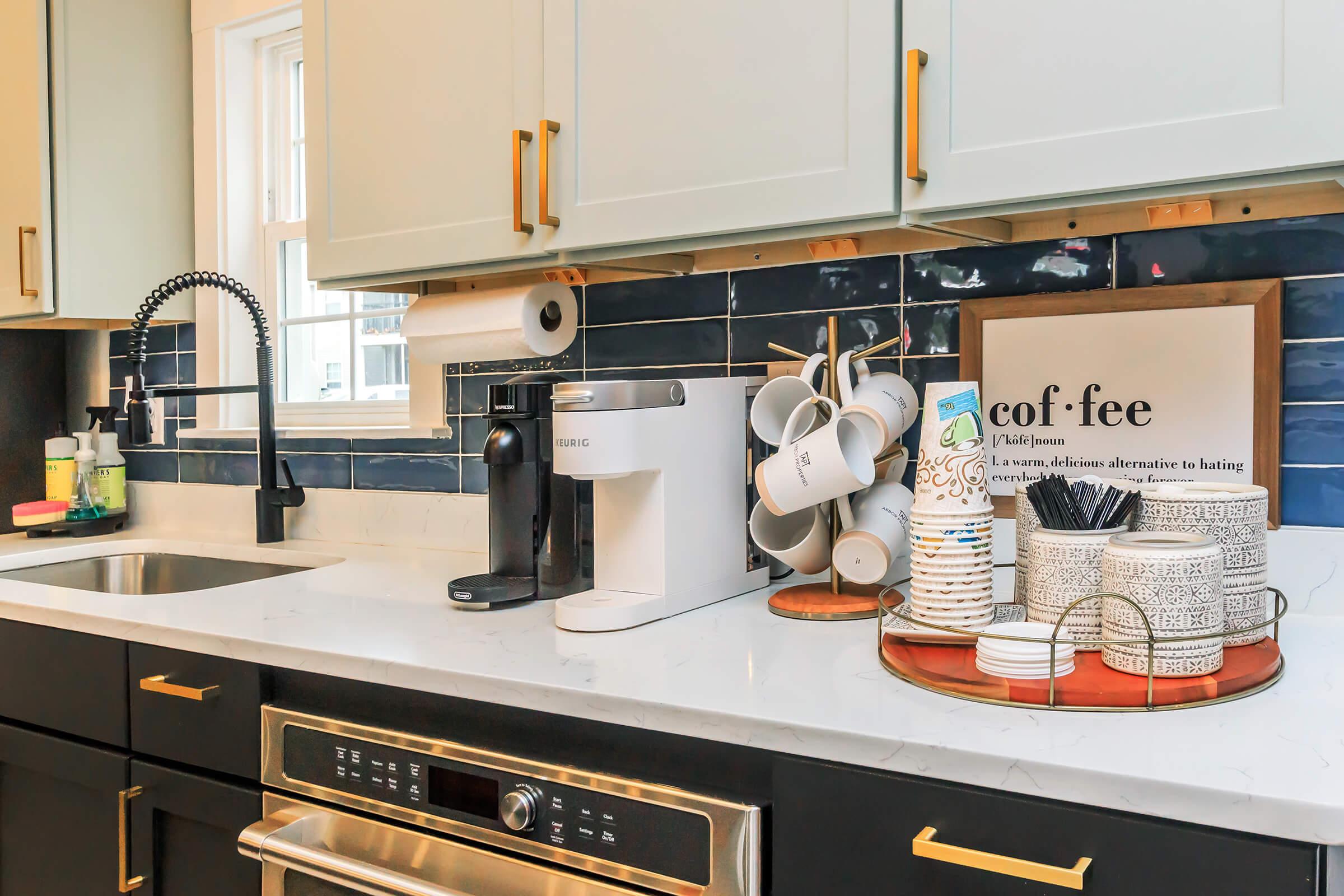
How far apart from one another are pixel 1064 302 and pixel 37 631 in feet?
5.26

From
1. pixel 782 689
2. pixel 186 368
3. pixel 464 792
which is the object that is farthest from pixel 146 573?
pixel 782 689

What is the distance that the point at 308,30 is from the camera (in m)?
1.83

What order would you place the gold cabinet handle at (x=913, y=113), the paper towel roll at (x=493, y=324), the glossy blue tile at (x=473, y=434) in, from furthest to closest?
1. the glossy blue tile at (x=473, y=434)
2. the paper towel roll at (x=493, y=324)
3. the gold cabinet handle at (x=913, y=113)

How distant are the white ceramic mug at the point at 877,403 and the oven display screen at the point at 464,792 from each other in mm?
635

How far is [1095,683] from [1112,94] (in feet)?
2.01

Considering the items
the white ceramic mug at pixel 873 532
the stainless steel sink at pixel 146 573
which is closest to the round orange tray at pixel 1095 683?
the white ceramic mug at pixel 873 532

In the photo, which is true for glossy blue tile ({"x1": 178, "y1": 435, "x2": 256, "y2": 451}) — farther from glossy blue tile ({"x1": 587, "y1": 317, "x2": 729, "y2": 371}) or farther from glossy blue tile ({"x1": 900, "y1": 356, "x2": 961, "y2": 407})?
glossy blue tile ({"x1": 900, "y1": 356, "x2": 961, "y2": 407})

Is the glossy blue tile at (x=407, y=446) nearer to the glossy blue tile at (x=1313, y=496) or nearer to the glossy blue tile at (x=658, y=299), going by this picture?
the glossy blue tile at (x=658, y=299)

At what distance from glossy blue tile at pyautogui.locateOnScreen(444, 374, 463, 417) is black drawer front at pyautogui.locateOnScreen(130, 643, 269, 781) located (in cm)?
81

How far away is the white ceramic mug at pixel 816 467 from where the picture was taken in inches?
50.1

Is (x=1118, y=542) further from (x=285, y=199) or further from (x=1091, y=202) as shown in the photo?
(x=285, y=199)

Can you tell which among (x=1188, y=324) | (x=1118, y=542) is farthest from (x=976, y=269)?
(x=1118, y=542)

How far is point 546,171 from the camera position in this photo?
4.93ft

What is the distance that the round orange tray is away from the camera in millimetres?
943
